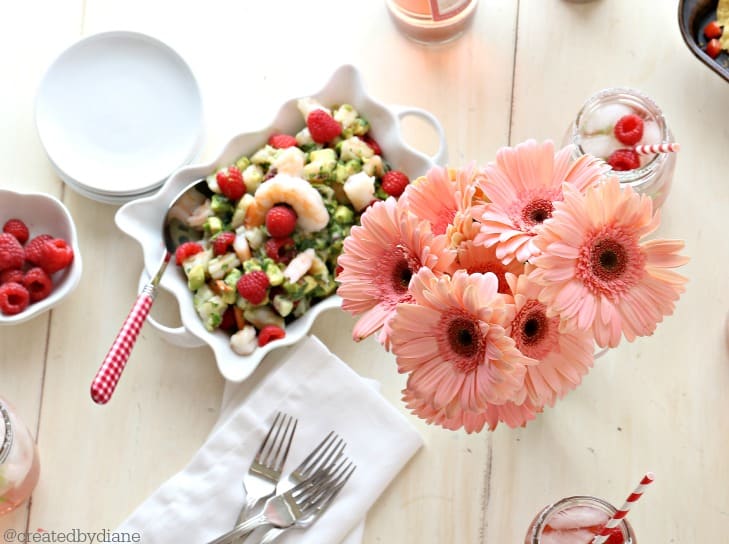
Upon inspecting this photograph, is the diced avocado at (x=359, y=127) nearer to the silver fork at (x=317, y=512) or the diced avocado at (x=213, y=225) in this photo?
the diced avocado at (x=213, y=225)

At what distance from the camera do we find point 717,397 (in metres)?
1.21

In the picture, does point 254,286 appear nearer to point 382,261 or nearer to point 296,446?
point 296,446

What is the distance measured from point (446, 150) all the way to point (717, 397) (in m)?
0.49

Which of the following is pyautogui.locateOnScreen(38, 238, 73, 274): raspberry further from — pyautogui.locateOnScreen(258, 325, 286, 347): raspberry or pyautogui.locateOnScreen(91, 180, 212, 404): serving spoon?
pyautogui.locateOnScreen(258, 325, 286, 347): raspberry

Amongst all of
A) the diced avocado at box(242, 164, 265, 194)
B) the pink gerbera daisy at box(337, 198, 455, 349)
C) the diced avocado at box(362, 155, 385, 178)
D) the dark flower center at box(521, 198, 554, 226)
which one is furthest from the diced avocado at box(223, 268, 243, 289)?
the dark flower center at box(521, 198, 554, 226)

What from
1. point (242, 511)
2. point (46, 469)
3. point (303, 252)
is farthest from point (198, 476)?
point (303, 252)

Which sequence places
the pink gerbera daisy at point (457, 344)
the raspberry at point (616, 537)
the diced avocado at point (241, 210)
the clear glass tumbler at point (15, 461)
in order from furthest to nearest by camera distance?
the diced avocado at point (241, 210), the clear glass tumbler at point (15, 461), the raspberry at point (616, 537), the pink gerbera daisy at point (457, 344)

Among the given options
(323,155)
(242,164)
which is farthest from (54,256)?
(323,155)

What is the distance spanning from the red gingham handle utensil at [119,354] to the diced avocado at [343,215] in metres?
0.26

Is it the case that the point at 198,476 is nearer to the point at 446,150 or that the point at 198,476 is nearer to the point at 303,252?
the point at 303,252

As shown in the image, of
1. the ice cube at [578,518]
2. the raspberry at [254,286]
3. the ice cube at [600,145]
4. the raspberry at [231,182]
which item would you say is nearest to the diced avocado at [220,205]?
the raspberry at [231,182]

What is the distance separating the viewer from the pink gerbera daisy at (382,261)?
772 millimetres

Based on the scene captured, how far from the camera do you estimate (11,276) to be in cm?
122

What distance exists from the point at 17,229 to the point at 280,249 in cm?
37
